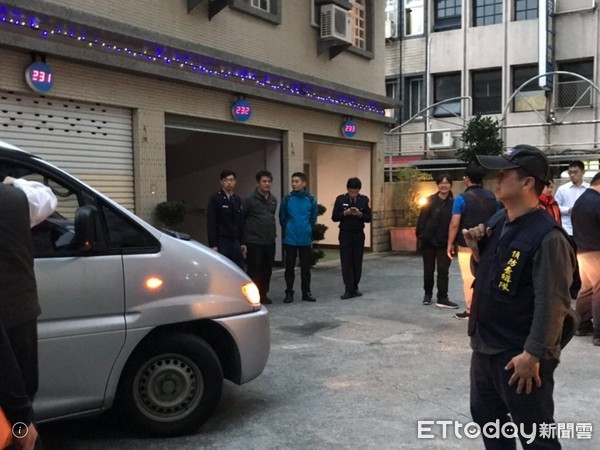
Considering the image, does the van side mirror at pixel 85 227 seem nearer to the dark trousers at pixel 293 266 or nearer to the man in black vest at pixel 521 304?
the man in black vest at pixel 521 304

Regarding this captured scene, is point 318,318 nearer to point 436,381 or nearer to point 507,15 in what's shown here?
point 436,381

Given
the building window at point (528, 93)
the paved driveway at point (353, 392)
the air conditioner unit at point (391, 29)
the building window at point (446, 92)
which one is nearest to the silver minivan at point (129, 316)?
the paved driveway at point (353, 392)

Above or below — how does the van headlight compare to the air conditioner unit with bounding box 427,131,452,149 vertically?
below

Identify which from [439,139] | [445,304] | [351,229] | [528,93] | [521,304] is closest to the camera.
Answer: [521,304]

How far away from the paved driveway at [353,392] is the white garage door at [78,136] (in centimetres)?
329

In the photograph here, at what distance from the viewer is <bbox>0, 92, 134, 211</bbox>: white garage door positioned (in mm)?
7973

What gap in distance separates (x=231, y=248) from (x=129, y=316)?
4.25 metres

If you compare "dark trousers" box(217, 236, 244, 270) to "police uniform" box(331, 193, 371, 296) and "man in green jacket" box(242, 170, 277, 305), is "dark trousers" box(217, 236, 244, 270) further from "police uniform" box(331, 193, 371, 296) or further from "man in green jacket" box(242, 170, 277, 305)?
"police uniform" box(331, 193, 371, 296)

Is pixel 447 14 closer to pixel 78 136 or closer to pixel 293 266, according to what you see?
pixel 293 266

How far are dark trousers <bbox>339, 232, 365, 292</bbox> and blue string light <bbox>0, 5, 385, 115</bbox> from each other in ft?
11.8

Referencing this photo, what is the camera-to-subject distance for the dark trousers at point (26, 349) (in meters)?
2.57

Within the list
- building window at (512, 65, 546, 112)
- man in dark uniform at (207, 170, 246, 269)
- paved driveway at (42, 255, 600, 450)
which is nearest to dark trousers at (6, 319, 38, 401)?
paved driveway at (42, 255, 600, 450)

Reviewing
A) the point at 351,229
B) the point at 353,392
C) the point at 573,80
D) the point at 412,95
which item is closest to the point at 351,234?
the point at 351,229

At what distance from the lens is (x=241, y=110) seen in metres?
11.0
